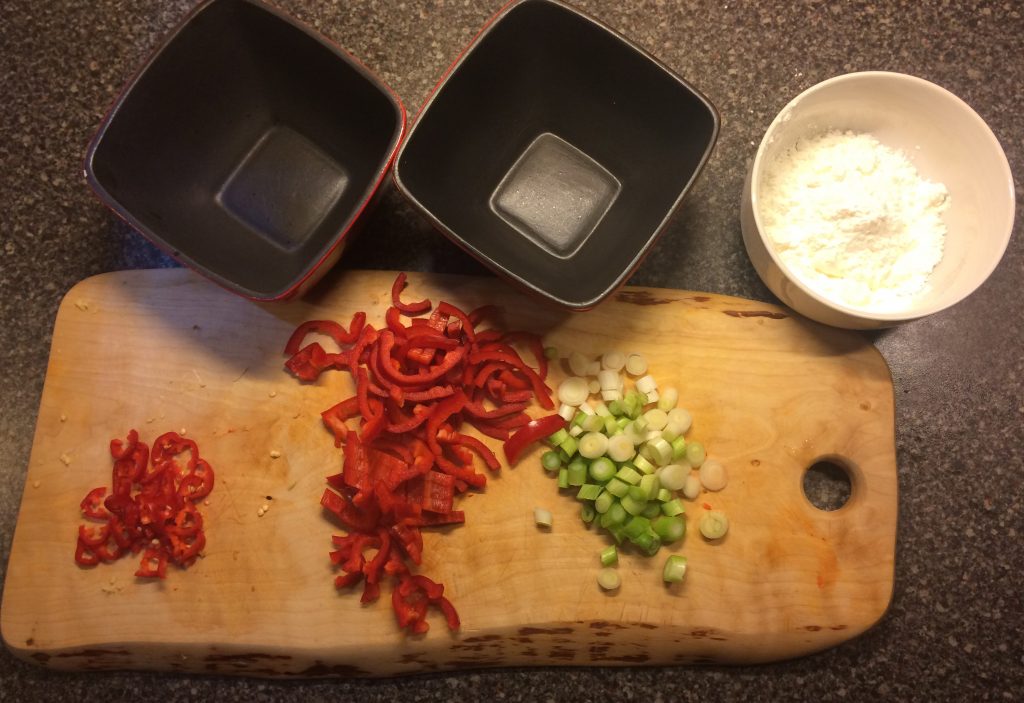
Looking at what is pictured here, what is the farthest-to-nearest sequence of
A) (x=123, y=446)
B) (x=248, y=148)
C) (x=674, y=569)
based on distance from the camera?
(x=248, y=148) < (x=123, y=446) < (x=674, y=569)

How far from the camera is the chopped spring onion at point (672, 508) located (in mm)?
1482

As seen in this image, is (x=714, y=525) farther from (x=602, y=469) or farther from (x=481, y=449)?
(x=481, y=449)

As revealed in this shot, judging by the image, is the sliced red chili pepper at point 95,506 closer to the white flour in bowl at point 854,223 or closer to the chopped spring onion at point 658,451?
the chopped spring onion at point 658,451

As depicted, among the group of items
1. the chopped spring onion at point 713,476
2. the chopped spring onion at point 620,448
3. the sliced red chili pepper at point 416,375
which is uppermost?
the sliced red chili pepper at point 416,375

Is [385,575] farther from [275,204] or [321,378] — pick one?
[275,204]

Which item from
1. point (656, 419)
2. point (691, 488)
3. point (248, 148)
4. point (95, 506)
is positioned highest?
point (248, 148)

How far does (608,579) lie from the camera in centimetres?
146

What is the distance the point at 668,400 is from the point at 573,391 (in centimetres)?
20

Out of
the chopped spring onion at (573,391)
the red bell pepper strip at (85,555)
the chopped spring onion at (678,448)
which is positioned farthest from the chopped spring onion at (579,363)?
the red bell pepper strip at (85,555)

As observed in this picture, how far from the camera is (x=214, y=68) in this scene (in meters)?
1.55

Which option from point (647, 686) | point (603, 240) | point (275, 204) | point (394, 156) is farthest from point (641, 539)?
point (275, 204)

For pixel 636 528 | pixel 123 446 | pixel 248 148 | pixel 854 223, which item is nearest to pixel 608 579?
pixel 636 528

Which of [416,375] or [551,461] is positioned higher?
[416,375]

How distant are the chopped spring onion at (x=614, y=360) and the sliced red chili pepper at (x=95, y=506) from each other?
108 cm
